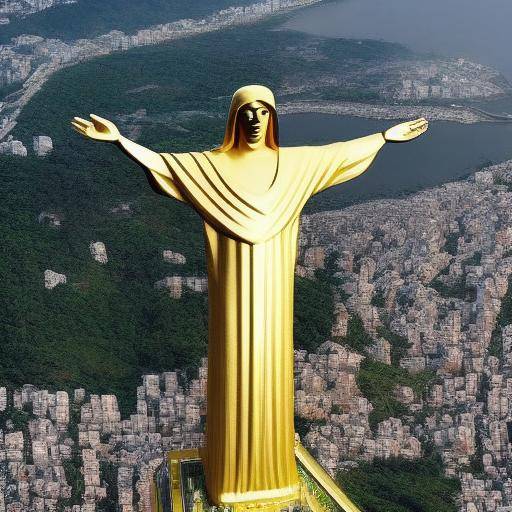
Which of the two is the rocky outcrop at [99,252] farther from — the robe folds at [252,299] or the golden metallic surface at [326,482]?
the robe folds at [252,299]

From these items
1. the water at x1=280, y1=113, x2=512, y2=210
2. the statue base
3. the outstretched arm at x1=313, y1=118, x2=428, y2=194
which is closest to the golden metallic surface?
the statue base

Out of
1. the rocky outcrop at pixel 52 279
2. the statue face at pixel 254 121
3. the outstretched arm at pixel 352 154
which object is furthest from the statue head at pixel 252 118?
the rocky outcrop at pixel 52 279

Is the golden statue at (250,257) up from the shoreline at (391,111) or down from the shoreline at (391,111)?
down

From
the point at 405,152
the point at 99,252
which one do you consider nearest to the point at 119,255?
the point at 99,252

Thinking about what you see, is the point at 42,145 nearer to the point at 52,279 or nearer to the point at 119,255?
the point at 119,255

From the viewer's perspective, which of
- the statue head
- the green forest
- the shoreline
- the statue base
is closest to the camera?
the statue head

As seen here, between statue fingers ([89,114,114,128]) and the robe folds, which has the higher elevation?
statue fingers ([89,114,114,128])

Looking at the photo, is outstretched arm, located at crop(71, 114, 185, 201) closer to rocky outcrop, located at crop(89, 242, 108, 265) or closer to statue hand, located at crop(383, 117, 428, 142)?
statue hand, located at crop(383, 117, 428, 142)
